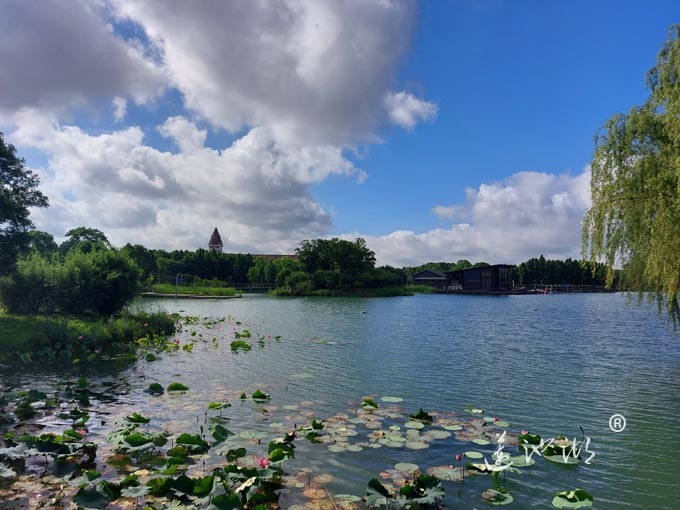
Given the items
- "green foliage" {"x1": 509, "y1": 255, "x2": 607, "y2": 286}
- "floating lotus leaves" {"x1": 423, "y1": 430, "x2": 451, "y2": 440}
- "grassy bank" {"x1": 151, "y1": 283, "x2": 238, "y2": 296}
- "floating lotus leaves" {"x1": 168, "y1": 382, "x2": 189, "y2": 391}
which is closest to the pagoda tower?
"grassy bank" {"x1": 151, "y1": 283, "x2": 238, "y2": 296}

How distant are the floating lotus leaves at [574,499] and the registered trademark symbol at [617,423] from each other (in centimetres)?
476

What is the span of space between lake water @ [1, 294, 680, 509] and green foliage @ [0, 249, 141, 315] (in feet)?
15.4

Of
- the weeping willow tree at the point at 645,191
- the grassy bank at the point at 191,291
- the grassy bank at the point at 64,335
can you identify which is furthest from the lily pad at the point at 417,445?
the grassy bank at the point at 191,291

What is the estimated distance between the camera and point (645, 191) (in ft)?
43.0

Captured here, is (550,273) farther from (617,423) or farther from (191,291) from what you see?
(617,423)

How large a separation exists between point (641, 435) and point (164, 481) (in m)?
9.70

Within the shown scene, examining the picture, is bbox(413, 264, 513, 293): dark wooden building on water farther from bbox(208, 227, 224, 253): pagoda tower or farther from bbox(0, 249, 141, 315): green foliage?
bbox(0, 249, 141, 315): green foliage

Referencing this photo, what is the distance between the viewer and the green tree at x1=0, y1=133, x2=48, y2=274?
69.4 feet

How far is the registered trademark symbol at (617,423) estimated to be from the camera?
954cm

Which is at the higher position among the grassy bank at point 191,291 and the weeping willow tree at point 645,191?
the weeping willow tree at point 645,191

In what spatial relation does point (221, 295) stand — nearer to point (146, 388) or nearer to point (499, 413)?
point (146, 388)

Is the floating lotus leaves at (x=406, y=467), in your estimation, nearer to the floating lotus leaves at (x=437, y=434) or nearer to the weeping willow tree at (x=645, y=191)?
the floating lotus leaves at (x=437, y=434)

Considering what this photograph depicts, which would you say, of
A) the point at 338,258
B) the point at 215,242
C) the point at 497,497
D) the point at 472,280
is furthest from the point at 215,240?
the point at 497,497

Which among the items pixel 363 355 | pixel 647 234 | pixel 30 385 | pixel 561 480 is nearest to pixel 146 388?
pixel 30 385
